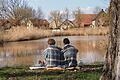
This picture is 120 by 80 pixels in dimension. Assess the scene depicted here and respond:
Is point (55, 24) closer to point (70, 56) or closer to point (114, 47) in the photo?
point (70, 56)

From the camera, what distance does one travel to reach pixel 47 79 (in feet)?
27.7

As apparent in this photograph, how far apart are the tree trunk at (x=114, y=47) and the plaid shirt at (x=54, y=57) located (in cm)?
503

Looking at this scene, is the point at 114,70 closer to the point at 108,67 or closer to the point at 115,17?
the point at 108,67

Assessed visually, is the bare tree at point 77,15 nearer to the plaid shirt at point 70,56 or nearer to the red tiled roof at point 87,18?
the red tiled roof at point 87,18

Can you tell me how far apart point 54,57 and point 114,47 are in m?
5.22

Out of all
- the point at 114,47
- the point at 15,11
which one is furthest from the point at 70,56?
the point at 15,11

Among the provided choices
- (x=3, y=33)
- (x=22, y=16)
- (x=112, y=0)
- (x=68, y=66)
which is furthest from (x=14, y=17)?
(x=112, y=0)

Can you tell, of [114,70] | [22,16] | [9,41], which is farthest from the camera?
[22,16]

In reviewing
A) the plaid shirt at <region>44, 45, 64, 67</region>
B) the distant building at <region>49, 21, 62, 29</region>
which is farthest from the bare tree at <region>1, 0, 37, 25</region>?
the plaid shirt at <region>44, 45, 64, 67</region>

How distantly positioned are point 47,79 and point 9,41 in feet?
106

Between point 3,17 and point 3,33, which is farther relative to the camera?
point 3,17

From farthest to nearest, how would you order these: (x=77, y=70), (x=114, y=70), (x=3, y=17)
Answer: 1. (x=3, y=17)
2. (x=77, y=70)
3. (x=114, y=70)

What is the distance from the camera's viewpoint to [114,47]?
5.62m

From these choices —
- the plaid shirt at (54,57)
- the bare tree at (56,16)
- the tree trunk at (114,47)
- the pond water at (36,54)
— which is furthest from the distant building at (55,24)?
the tree trunk at (114,47)
